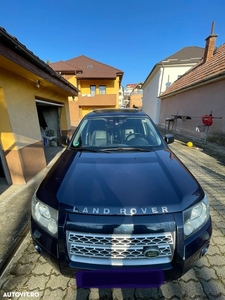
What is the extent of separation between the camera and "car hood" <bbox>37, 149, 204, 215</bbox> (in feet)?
3.82

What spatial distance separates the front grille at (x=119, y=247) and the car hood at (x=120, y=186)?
0.62ft

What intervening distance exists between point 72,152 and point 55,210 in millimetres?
1033

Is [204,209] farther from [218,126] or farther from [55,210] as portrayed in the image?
[218,126]

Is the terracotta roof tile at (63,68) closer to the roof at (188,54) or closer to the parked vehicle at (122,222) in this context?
the roof at (188,54)

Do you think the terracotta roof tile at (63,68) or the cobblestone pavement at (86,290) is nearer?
the cobblestone pavement at (86,290)

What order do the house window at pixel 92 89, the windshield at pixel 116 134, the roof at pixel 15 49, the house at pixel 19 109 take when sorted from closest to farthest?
1. the roof at pixel 15 49
2. the windshield at pixel 116 134
3. the house at pixel 19 109
4. the house window at pixel 92 89

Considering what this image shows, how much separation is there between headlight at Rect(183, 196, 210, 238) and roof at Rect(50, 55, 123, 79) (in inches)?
719

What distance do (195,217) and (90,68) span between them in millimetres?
21233

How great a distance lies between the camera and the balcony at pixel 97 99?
17.3 m

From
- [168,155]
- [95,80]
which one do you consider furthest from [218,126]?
[95,80]

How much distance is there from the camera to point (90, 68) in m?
18.8

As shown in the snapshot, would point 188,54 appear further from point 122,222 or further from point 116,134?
point 122,222

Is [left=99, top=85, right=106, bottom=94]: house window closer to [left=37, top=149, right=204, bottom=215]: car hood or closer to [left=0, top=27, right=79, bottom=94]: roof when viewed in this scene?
[left=0, top=27, right=79, bottom=94]: roof

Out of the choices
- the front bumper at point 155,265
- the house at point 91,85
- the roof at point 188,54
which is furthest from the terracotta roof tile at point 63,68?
the front bumper at point 155,265
